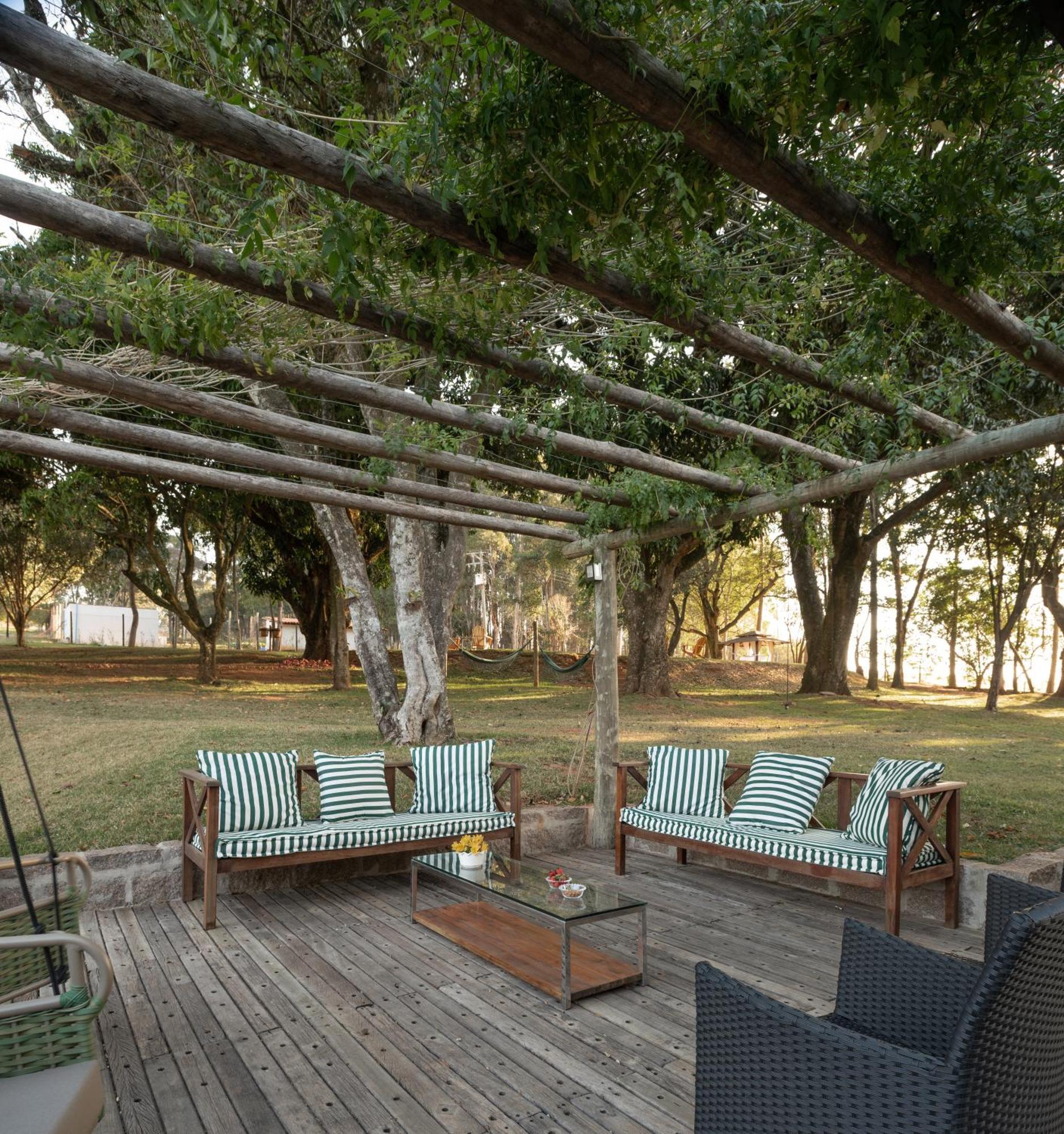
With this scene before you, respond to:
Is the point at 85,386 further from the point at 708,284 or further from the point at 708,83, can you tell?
the point at 708,83

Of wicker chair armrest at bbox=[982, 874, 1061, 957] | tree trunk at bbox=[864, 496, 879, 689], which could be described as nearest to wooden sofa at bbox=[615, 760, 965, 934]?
wicker chair armrest at bbox=[982, 874, 1061, 957]

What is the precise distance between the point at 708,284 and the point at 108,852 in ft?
13.2

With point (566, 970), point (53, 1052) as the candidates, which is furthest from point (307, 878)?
point (53, 1052)

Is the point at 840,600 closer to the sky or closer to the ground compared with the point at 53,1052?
closer to the sky

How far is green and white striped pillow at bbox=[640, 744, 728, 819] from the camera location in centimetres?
513

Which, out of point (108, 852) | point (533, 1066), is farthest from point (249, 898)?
point (533, 1066)

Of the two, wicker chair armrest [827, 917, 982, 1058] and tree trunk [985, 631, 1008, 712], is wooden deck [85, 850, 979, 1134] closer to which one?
wicker chair armrest [827, 917, 982, 1058]

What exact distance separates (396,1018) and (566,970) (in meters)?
0.65

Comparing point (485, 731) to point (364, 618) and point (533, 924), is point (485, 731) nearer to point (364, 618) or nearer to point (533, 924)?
point (364, 618)

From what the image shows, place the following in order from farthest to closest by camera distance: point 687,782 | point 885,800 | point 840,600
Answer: point 840,600, point 687,782, point 885,800

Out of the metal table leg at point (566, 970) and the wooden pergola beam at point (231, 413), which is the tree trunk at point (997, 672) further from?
the metal table leg at point (566, 970)

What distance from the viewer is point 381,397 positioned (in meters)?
3.57

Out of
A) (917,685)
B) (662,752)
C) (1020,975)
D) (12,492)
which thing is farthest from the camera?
(917,685)

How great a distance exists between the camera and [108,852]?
175 inches
